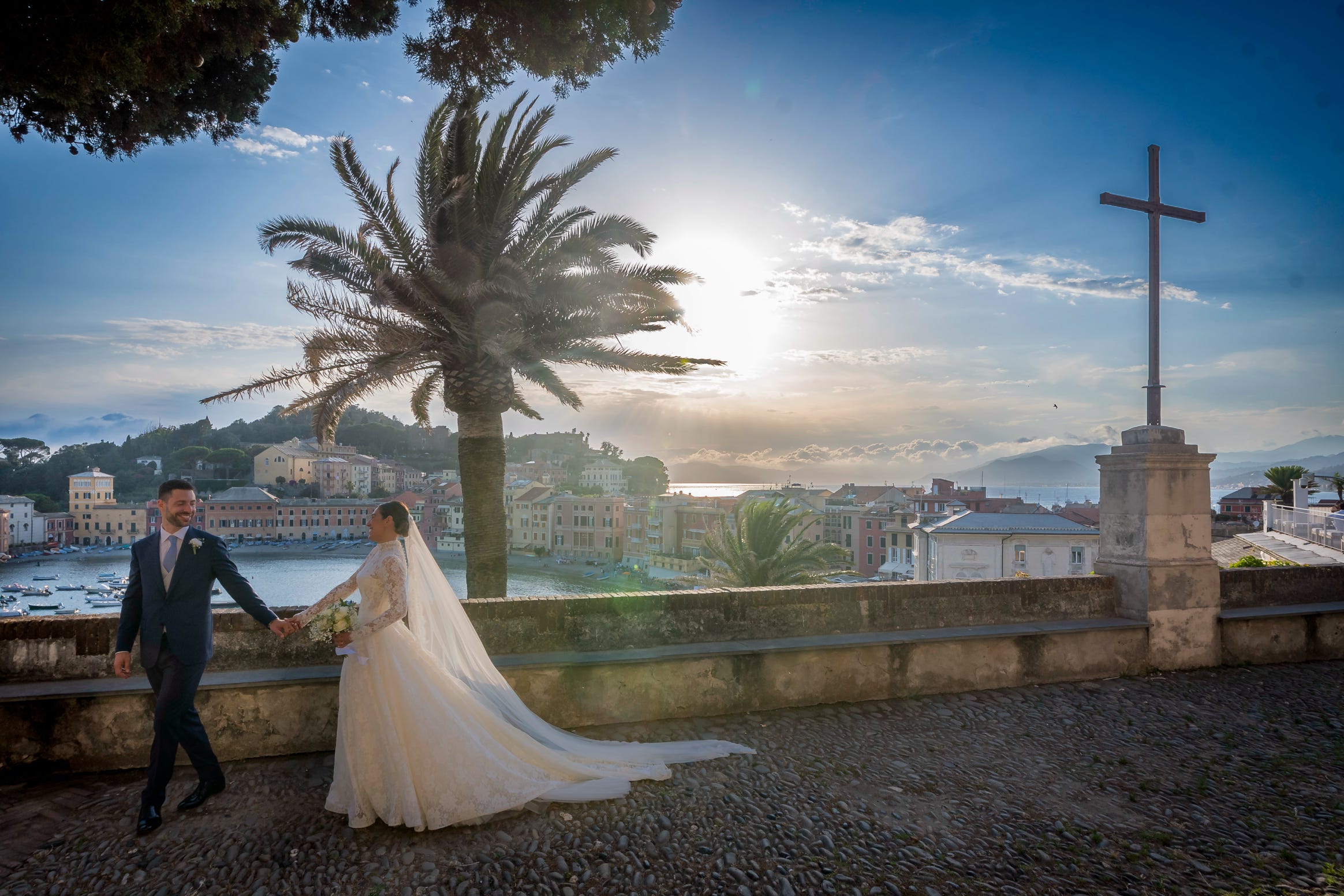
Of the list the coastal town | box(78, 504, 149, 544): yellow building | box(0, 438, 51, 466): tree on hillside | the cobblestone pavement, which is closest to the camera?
the cobblestone pavement

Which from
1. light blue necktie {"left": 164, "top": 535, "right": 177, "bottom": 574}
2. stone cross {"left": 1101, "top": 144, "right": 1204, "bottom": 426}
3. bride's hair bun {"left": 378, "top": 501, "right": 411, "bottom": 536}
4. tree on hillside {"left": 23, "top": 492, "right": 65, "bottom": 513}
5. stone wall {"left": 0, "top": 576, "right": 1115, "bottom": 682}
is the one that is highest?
stone cross {"left": 1101, "top": 144, "right": 1204, "bottom": 426}

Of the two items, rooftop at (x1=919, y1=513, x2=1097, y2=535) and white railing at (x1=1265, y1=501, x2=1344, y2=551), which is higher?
white railing at (x1=1265, y1=501, x2=1344, y2=551)

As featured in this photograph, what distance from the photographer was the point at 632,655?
508cm

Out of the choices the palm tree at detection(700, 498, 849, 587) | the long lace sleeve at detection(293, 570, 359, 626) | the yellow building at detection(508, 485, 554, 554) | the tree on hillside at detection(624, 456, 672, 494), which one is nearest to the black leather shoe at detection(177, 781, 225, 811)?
the long lace sleeve at detection(293, 570, 359, 626)

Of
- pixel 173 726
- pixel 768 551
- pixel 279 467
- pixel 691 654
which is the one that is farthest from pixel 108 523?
pixel 691 654

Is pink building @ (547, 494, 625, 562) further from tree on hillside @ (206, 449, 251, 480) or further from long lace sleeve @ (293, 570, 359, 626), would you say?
long lace sleeve @ (293, 570, 359, 626)

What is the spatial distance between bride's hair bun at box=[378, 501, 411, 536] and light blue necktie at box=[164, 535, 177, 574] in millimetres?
1132

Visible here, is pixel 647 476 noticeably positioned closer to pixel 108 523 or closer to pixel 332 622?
pixel 108 523

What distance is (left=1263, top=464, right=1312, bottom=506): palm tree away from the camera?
39219 millimetres

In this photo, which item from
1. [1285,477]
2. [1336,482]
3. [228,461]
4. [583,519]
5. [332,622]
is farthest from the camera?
[583,519]

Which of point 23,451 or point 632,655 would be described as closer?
point 632,655

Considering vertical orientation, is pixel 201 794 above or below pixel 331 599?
below

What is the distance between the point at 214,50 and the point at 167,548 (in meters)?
3.96

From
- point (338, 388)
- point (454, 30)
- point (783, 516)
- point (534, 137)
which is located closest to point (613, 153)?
point (534, 137)
